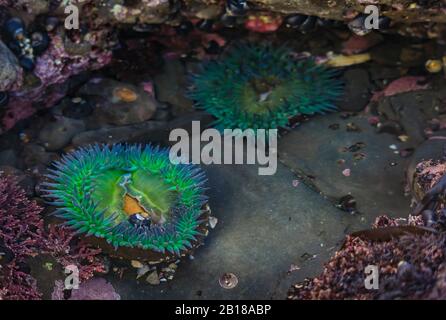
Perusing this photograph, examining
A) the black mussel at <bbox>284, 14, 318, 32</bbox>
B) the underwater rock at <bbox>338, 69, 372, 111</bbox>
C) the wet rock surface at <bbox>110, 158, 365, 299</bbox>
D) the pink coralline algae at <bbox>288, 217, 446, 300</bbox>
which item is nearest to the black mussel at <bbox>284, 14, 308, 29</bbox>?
the black mussel at <bbox>284, 14, 318, 32</bbox>

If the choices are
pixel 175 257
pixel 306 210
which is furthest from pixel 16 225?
pixel 306 210

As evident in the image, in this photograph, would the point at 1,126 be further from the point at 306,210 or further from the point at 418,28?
the point at 418,28

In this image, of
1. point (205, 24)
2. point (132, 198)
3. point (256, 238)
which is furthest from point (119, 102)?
point (256, 238)

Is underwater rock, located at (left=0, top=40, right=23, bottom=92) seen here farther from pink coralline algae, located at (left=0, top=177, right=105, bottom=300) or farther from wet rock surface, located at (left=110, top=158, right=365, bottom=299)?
wet rock surface, located at (left=110, top=158, right=365, bottom=299)

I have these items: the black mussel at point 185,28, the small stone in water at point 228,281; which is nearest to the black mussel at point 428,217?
the small stone in water at point 228,281

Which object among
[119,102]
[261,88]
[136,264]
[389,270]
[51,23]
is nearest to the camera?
[389,270]

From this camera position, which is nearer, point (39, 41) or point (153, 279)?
point (153, 279)

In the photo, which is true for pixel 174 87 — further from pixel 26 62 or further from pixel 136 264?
pixel 136 264
